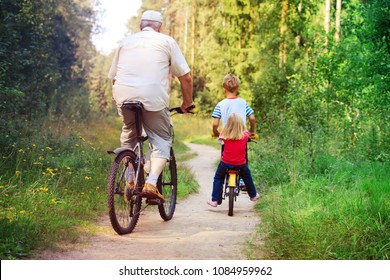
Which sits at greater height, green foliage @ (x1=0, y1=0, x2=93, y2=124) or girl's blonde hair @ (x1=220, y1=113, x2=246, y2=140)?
green foliage @ (x1=0, y1=0, x2=93, y2=124)

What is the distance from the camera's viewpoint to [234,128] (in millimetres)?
6930

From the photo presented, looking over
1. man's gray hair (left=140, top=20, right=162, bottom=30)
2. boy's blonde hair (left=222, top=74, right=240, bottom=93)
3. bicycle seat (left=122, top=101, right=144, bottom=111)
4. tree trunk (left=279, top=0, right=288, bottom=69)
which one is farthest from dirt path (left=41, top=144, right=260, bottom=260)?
tree trunk (left=279, top=0, right=288, bottom=69)

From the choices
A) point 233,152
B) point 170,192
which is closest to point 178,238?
point 170,192

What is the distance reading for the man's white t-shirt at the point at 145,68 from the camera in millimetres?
5121

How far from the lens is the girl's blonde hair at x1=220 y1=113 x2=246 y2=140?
686cm

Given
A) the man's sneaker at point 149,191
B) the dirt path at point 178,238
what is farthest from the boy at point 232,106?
the man's sneaker at point 149,191

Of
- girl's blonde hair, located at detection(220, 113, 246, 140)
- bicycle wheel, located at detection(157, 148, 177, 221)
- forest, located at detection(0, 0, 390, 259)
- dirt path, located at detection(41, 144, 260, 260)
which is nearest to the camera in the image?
dirt path, located at detection(41, 144, 260, 260)

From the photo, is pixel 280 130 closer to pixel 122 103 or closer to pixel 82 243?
pixel 122 103

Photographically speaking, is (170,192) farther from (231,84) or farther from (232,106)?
(231,84)

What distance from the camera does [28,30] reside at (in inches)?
532

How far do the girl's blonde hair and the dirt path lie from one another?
3.50 feet

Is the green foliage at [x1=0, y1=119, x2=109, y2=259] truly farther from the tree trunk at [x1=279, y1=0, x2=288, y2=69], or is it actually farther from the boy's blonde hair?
the tree trunk at [x1=279, y1=0, x2=288, y2=69]
